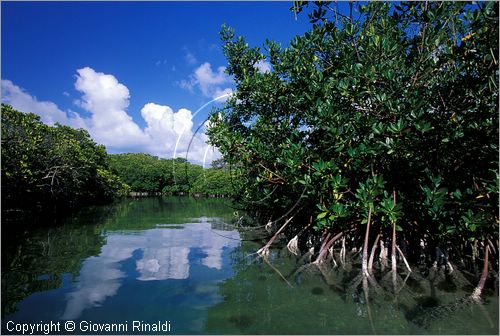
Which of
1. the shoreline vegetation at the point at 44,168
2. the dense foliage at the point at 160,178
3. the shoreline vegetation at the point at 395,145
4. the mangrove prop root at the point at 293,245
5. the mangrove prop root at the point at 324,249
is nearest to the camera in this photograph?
the shoreline vegetation at the point at 395,145

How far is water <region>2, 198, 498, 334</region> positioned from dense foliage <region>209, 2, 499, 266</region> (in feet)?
4.67

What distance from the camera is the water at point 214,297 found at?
555 centimetres

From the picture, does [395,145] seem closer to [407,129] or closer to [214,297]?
[407,129]

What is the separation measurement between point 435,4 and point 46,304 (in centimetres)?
966

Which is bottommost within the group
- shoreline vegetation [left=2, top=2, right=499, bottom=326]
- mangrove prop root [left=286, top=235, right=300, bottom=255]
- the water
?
the water

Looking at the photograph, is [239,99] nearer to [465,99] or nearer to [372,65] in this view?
[372,65]

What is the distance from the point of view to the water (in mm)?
5547

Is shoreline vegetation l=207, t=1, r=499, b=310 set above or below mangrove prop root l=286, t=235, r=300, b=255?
above

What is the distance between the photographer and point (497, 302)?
611 cm

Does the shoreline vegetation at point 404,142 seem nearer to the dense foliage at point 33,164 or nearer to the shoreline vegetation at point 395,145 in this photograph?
the shoreline vegetation at point 395,145

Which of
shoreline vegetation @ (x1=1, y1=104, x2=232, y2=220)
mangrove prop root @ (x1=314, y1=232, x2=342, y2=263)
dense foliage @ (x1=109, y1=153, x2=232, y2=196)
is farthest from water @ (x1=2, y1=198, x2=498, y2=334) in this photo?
dense foliage @ (x1=109, y1=153, x2=232, y2=196)

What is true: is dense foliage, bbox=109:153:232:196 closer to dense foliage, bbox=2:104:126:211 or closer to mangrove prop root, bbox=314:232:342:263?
dense foliage, bbox=2:104:126:211

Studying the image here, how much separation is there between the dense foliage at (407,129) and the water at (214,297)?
1.42 metres

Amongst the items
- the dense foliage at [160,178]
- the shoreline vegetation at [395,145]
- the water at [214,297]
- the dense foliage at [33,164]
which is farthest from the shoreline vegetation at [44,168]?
the dense foliage at [160,178]
